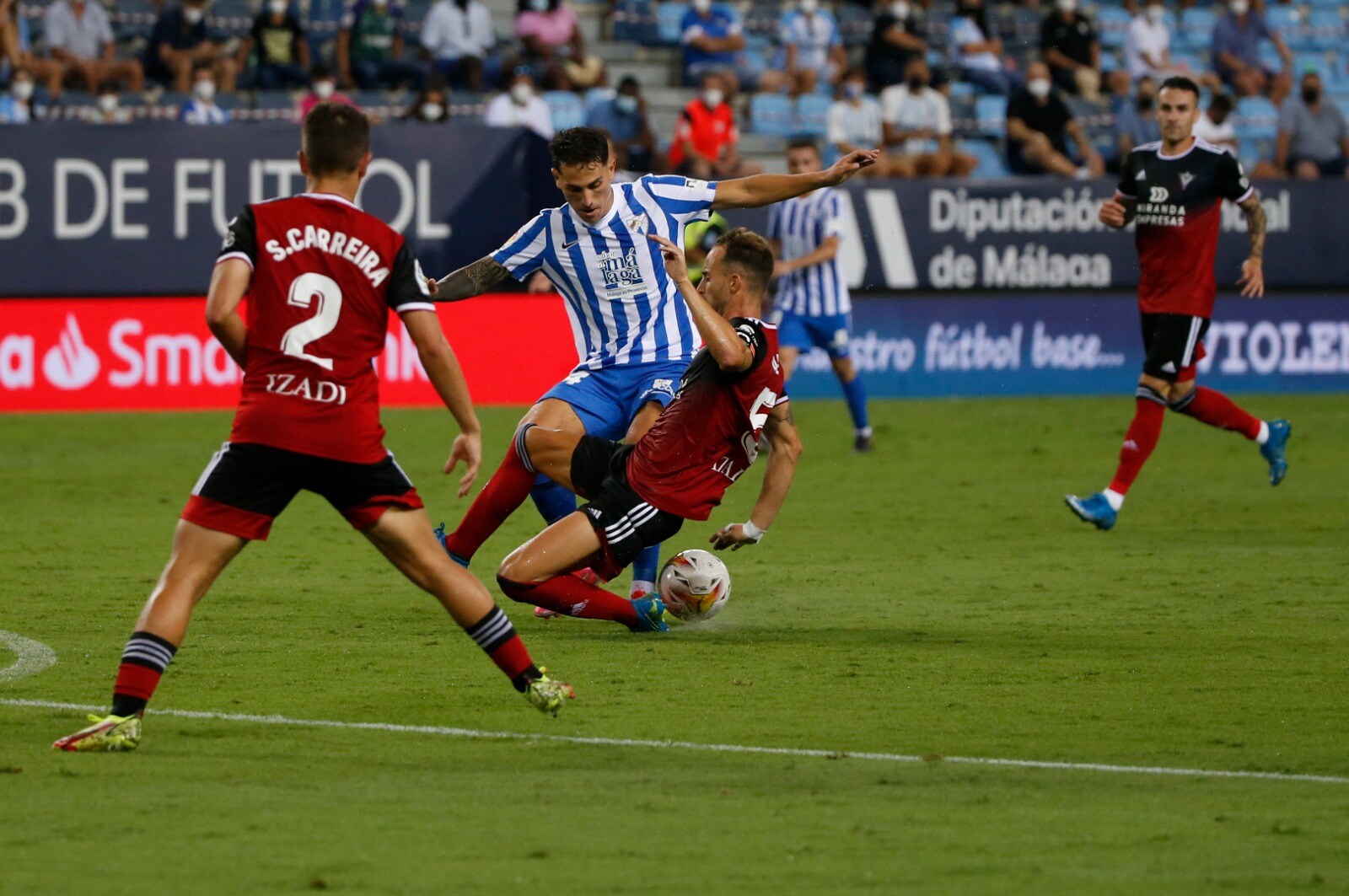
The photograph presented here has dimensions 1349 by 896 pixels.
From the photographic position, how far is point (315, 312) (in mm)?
5977

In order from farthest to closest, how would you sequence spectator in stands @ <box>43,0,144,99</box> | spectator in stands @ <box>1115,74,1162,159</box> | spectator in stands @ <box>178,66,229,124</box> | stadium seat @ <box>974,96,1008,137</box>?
stadium seat @ <box>974,96,1008,137</box>
spectator in stands @ <box>1115,74,1162,159</box>
spectator in stands @ <box>43,0,144,99</box>
spectator in stands @ <box>178,66,229,124</box>

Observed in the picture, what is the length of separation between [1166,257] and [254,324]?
24.0 ft

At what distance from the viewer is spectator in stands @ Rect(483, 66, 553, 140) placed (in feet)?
65.9

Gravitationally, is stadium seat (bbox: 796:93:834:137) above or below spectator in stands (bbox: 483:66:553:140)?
below

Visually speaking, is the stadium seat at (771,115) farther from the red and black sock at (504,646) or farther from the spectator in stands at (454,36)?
the red and black sock at (504,646)

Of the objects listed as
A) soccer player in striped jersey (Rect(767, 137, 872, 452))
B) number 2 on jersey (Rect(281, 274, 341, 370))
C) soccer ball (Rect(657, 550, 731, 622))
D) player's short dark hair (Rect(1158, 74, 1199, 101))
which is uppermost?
player's short dark hair (Rect(1158, 74, 1199, 101))

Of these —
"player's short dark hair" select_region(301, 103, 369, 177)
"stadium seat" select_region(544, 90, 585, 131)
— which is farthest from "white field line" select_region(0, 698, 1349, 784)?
"stadium seat" select_region(544, 90, 585, 131)

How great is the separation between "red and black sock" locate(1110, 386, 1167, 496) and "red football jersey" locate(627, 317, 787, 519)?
4.49m

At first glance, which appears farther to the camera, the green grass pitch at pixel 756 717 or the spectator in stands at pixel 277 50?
the spectator in stands at pixel 277 50

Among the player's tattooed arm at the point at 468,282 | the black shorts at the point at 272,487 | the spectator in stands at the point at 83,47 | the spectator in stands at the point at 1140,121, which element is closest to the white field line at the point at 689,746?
the black shorts at the point at 272,487

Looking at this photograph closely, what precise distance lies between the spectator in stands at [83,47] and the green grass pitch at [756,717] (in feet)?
25.2

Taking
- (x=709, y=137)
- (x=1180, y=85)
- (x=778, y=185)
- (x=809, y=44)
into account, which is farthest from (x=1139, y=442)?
(x=809, y=44)

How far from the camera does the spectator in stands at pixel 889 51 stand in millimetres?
22641

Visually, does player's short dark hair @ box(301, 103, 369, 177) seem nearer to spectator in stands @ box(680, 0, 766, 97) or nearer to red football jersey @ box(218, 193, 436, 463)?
red football jersey @ box(218, 193, 436, 463)
